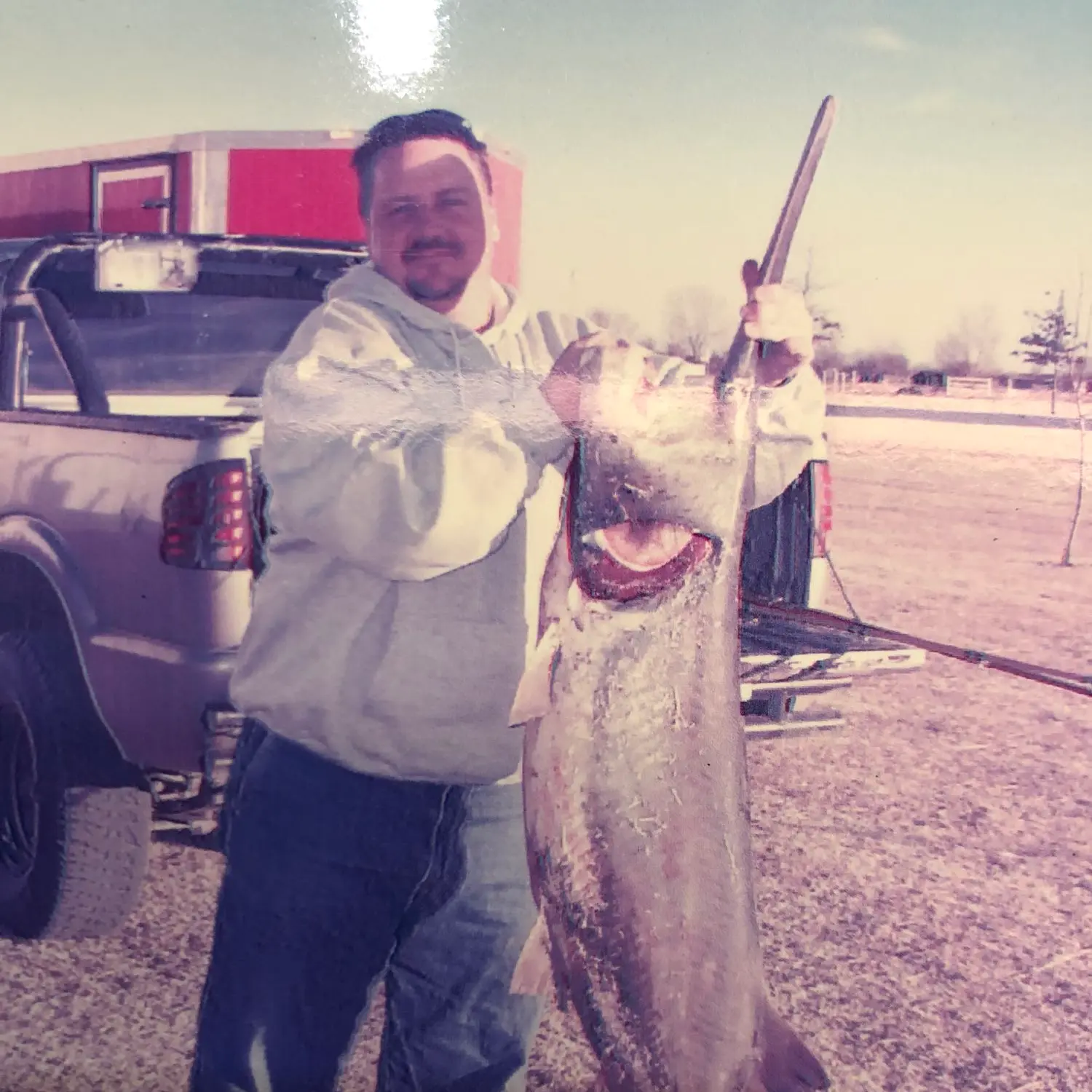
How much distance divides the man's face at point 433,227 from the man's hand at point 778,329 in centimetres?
41

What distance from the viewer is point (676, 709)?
156 centimetres

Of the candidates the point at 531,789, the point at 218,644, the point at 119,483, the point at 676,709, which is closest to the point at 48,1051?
the point at 218,644

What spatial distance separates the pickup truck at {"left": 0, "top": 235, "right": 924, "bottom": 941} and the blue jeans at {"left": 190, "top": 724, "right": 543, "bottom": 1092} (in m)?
0.61

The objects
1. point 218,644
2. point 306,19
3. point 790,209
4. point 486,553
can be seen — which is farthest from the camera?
point 218,644

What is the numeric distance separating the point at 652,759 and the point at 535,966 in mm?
418

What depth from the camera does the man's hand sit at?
5.54 feet

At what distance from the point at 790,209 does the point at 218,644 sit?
135 centimetres

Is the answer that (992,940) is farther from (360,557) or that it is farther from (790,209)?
(360,557)

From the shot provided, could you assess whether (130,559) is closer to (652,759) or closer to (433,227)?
→ (433,227)

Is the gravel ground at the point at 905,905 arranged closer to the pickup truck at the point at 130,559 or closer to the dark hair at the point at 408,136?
the pickup truck at the point at 130,559

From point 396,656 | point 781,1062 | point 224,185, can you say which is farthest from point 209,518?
point 781,1062

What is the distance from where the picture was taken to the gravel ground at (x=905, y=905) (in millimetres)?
2625

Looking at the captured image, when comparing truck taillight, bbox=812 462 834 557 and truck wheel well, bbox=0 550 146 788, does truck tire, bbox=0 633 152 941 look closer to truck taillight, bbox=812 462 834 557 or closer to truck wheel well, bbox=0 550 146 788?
truck wheel well, bbox=0 550 146 788

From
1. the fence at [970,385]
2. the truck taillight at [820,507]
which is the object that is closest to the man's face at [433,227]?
the fence at [970,385]
